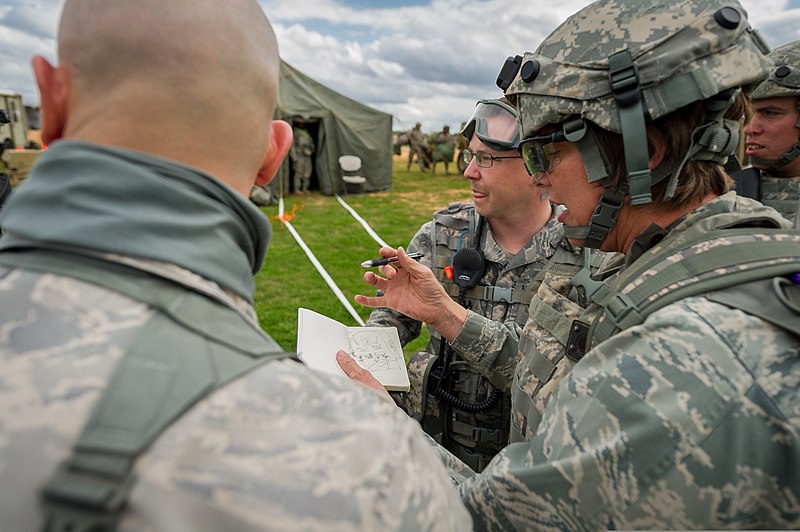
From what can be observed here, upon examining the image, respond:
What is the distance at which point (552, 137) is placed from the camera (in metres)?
1.77

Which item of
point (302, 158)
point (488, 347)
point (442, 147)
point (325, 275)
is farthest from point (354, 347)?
point (442, 147)

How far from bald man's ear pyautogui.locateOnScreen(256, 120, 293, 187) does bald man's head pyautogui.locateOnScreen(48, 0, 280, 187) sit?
0.13 m

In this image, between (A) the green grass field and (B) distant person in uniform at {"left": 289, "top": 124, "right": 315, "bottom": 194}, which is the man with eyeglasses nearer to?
(A) the green grass field

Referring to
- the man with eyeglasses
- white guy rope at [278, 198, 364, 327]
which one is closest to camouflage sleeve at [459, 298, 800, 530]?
the man with eyeglasses

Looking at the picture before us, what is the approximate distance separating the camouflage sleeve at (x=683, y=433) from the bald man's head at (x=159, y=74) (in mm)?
996

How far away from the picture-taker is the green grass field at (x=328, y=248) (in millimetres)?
7156

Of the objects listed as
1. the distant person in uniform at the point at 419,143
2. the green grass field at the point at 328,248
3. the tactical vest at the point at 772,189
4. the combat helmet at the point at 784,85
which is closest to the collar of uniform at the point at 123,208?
the combat helmet at the point at 784,85

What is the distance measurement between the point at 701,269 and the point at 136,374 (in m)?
1.29

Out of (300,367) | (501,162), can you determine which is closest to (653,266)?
(300,367)

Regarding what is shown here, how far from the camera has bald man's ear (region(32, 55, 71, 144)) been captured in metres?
1.01

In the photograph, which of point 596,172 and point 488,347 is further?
point 488,347

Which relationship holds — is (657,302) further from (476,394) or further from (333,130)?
(333,130)

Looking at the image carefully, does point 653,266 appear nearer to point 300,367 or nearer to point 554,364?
point 554,364

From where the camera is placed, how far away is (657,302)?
1.38 metres
